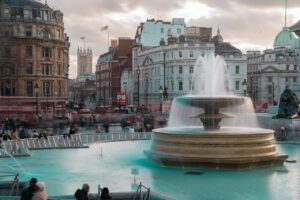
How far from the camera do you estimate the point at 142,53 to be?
329 ft

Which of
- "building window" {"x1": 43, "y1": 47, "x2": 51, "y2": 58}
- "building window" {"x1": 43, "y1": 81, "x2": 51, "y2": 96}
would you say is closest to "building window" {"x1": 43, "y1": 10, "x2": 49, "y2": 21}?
"building window" {"x1": 43, "y1": 47, "x2": 51, "y2": 58}

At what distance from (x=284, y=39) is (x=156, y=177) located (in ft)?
372

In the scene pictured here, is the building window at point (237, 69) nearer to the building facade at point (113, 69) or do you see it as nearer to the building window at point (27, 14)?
the building facade at point (113, 69)

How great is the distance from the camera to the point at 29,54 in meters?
68.8

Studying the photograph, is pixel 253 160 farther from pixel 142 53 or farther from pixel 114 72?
pixel 114 72

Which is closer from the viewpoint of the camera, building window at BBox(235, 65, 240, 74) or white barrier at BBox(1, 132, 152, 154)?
white barrier at BBox(1, 132, 152, 154)

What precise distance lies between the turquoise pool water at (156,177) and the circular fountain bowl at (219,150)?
0.36 metres

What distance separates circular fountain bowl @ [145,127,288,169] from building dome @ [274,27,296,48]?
107 m

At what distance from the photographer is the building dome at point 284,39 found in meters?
123

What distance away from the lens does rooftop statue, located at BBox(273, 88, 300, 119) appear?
33.8 m

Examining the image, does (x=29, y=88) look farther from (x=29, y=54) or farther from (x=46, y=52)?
(x=46, y=52)

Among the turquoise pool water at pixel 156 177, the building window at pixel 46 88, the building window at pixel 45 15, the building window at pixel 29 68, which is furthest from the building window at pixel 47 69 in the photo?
the turquoise pool water at pixel 156 177

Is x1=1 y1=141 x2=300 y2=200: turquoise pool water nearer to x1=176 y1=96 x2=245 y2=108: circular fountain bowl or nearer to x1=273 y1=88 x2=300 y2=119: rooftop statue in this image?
x1=176 y1=96 x2=245 y2=108: circular fountain bowl

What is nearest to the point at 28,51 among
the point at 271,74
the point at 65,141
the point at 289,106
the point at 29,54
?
the point at 29,54
